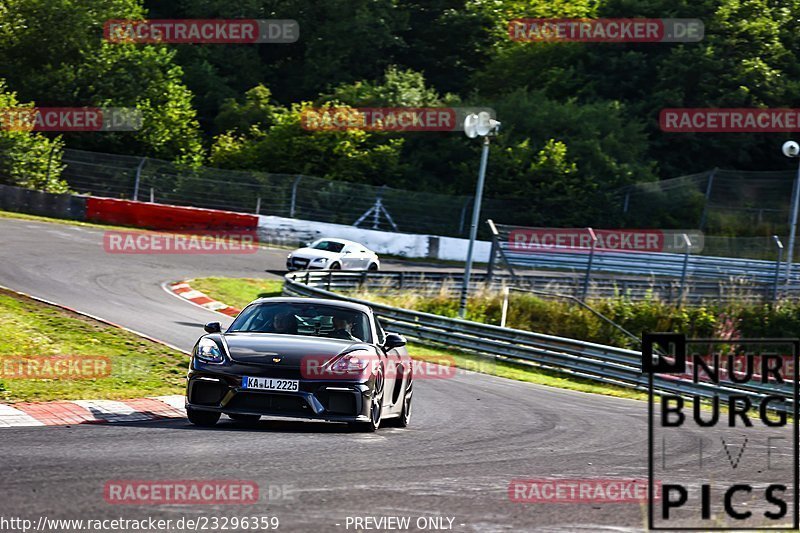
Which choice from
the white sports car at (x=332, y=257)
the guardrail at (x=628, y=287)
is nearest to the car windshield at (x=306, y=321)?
the guardrail at (x=628, y=287)

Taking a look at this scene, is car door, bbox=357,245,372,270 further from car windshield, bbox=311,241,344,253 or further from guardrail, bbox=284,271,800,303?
guardrail, bbox=284,271,800,303

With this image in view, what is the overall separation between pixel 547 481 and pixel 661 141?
152 ft

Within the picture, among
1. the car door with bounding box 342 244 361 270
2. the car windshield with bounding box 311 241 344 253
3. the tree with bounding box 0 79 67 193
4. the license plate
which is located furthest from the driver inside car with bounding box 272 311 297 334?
the tree with bounding box 0 79 67 193

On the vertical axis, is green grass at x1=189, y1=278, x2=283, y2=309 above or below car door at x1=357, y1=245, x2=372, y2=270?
below

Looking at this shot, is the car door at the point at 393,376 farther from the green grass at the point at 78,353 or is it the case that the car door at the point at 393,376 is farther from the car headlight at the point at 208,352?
the green grass at the point at 78,353

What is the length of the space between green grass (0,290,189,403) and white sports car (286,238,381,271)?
48.7ft

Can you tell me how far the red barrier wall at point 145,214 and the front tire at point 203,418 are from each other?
2713 centimetres

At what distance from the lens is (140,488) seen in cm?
657

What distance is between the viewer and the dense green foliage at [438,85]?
46281 millimetres

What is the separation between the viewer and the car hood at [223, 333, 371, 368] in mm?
9703

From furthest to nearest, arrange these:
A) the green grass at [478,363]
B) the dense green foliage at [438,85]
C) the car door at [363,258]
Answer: the dense green foliage at [438,85] → the car door at [363,258] → the green grass at [478,363]

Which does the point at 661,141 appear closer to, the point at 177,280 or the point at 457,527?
the point at 177,280

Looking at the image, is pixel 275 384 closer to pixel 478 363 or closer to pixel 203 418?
pixel 203 418

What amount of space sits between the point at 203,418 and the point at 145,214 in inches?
1081
